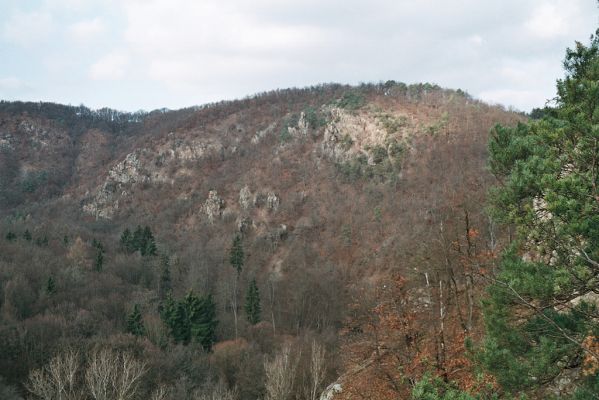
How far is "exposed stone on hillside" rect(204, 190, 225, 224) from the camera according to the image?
94.4m

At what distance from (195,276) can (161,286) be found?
7.23 m

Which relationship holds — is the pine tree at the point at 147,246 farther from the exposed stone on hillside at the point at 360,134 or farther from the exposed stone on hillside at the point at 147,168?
the exposed stone on hillside at the point at 360,134

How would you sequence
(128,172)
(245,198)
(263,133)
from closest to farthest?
(245,198), (263,133), (128,172)

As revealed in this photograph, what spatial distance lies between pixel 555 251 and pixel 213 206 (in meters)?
90.5

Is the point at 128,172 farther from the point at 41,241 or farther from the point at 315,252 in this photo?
the point at 315,252

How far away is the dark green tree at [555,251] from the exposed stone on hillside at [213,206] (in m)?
87.0

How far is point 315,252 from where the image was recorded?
2908 inches

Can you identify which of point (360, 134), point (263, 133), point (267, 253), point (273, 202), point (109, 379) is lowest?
point (267, 253)

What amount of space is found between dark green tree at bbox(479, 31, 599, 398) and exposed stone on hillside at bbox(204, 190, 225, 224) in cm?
8698

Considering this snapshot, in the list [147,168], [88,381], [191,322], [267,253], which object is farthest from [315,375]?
[147,168]

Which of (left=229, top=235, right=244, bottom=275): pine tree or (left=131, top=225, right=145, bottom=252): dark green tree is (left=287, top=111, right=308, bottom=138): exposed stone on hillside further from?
(left=131, top=225, right=145, bottom=252): dark green tree

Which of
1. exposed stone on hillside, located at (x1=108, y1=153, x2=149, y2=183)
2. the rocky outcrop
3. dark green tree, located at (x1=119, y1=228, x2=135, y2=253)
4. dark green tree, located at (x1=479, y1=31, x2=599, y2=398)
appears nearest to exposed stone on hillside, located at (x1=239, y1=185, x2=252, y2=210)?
the rocky outcrop

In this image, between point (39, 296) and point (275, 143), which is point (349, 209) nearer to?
point (275, 143)

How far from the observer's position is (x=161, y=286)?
2813 inches
